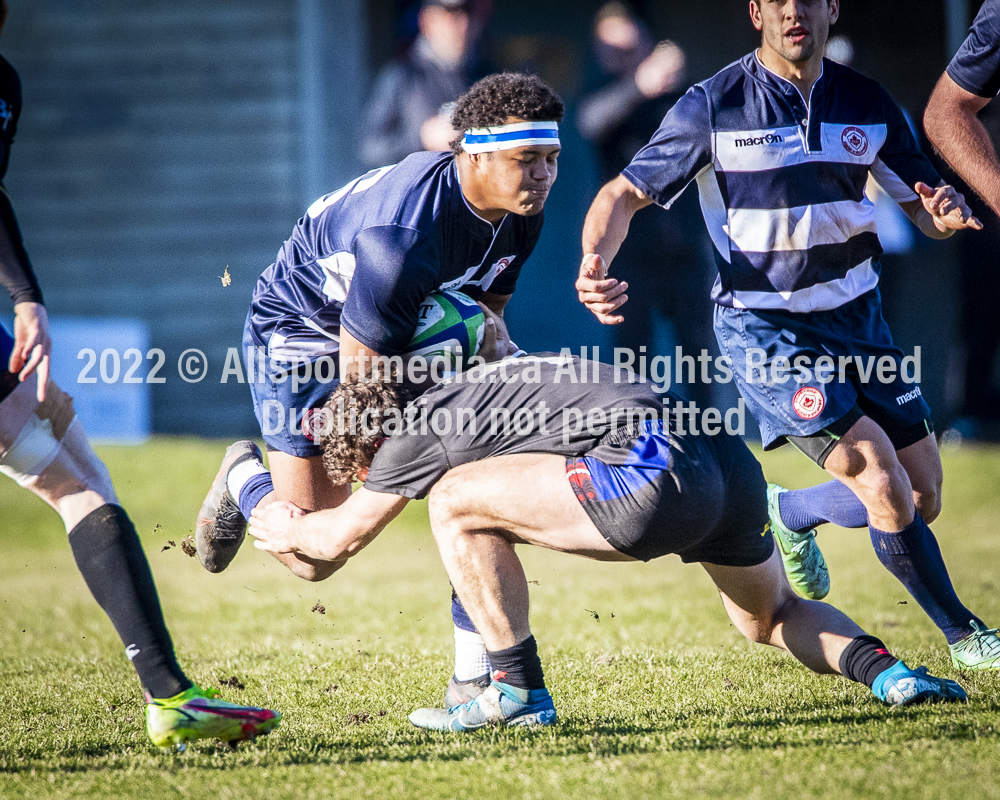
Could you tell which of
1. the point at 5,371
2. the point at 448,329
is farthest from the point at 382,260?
the point at 5,371

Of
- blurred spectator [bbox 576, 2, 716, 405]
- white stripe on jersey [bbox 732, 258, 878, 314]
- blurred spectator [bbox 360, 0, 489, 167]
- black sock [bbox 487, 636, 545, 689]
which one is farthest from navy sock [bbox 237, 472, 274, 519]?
blurred spectator [bbox 576, 2, 716, 405]

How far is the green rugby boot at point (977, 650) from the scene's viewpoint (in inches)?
155

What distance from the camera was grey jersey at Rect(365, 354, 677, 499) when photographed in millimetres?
3281

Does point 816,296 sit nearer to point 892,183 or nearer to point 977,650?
point 892,183

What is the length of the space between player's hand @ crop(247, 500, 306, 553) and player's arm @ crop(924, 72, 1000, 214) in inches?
A: 98.4

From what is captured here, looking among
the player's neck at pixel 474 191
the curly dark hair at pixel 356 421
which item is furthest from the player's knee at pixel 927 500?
the curly dark hair at pixel 356 421

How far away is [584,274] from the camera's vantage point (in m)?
3.72

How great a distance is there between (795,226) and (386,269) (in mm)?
1472

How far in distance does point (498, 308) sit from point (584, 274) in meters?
0.92

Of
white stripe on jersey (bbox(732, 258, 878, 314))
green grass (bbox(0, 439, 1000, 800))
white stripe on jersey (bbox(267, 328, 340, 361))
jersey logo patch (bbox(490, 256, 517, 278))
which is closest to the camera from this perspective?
green grass (bbox(0, 439, 1000, 800))

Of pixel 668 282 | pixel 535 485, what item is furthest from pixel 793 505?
pixel 668 282

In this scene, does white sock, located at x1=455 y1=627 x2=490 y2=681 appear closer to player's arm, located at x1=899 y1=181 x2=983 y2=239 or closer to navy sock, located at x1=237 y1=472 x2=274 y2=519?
navy sock, located at x1=237 y1=472 x2=274 y2=519

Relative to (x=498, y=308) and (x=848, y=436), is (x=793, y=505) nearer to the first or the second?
(x=848, y=436)

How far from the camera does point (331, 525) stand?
3412mm
